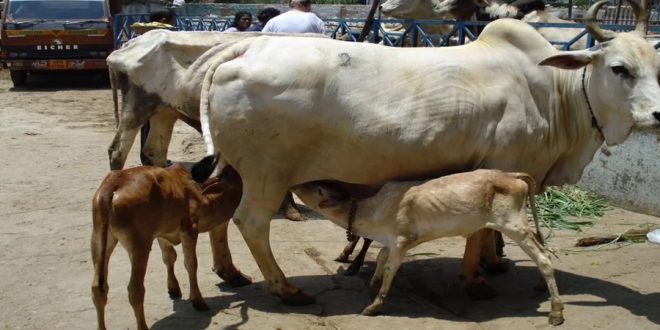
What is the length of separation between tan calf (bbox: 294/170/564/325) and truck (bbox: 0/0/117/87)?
13518 mm

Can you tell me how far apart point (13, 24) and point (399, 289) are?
1406 centimetres

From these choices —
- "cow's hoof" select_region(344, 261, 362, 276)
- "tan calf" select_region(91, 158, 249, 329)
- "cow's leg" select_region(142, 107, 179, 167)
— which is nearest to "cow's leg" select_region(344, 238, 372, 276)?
"cow's hoof" select_region(344, 261, 362, 276)

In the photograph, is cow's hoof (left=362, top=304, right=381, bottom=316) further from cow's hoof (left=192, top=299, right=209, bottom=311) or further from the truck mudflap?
the truck mudflap

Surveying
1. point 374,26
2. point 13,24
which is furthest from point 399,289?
point 13,24

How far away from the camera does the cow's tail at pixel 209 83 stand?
510 centimetres

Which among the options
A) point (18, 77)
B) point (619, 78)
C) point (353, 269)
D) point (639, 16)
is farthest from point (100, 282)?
point (18, 77)

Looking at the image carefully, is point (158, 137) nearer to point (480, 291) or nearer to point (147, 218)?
point (147, 218)

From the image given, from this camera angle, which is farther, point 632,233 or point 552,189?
point 552,189

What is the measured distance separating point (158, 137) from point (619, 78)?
14.3ft

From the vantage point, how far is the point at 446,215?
4.85 meters

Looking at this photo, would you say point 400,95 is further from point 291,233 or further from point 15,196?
point 15,196

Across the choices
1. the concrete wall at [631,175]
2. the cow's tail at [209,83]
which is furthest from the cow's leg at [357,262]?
the concrete wall at [631,175]

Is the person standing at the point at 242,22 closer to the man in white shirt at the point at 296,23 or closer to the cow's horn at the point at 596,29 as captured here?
the man in white shirt at the point at 296,23

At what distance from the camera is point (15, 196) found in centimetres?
805
